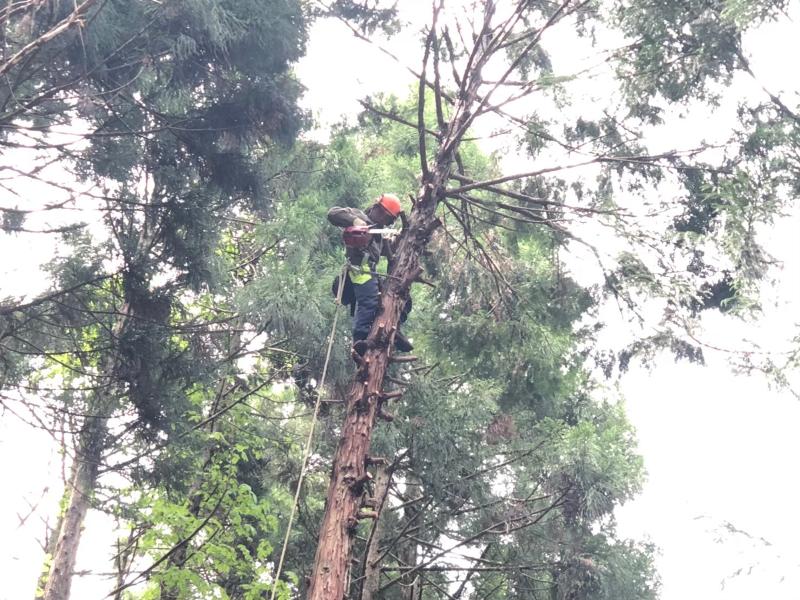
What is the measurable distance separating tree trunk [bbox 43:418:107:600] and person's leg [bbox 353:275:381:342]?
352 cm

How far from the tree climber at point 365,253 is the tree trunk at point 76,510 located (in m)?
3.53

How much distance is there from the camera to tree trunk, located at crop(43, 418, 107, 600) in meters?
7.96

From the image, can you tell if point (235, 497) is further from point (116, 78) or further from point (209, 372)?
point (116, 78)

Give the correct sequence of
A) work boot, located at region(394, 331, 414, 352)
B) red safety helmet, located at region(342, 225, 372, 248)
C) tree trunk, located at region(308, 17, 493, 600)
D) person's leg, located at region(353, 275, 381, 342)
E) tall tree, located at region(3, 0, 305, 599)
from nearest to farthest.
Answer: tree trunk, located at region(308, 17, 493, 600), work boot, located at region(394, 331, 414, 352), person's leg, located at region(353, 275, 381, 342), red safety helmet, located at region(342, 225, 372, 248), tall tree, located at region(3, 0, 305, 599)

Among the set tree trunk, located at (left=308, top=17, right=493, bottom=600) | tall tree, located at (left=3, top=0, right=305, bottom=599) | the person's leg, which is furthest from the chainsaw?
tall tree, located at (left=3, top=0, right=305, bottom=599)

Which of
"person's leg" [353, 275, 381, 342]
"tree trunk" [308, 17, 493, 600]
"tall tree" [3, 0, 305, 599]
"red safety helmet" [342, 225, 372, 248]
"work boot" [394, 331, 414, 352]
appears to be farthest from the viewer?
"tall tree" [3, 0, 305, 599]

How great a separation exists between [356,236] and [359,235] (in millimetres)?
26

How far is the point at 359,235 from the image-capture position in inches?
237

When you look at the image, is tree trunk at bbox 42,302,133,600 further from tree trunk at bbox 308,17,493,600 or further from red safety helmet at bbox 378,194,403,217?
tree trunk at bbox 308,17,493,600

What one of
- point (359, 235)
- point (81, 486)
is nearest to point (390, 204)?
point (359, 235)

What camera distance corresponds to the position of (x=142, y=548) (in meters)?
7.82

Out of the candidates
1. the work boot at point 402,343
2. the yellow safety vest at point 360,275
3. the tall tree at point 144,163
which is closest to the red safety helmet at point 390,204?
the yellow safety vest at point 360,275

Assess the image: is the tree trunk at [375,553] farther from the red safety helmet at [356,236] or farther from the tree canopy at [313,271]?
the red safety helmet at [356,236]

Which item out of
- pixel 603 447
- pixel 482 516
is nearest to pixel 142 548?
pixel 482 516
